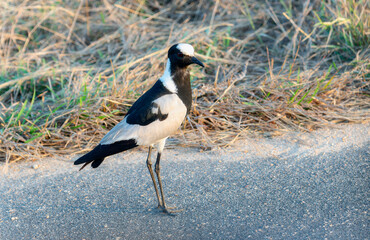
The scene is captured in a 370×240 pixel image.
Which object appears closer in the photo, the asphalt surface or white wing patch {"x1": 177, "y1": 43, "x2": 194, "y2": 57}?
the asphalt surface

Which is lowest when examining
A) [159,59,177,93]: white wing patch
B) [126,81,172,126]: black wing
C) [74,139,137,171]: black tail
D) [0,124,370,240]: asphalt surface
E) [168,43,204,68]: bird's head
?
[0,124,370,240]: asphalt surface

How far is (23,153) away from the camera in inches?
148

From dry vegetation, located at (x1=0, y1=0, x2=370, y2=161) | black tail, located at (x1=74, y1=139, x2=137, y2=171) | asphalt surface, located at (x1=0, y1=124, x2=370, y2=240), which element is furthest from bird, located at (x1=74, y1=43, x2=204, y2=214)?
dry vegetation, located at (x1=0, y1=0, x2=370, y2=161)

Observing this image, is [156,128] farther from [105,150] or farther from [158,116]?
[105,150]

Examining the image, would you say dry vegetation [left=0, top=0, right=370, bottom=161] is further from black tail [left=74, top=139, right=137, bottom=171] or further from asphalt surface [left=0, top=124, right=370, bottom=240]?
black tail [left=74, top=139, right=137, bottom=171]

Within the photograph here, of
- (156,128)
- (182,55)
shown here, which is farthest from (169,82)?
(156,128)

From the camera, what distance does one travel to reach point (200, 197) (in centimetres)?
319

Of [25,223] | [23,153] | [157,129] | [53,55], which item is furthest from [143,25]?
[25,223]

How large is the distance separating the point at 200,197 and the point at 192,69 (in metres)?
2.28

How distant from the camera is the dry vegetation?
412cm

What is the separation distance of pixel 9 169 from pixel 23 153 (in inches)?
7.2

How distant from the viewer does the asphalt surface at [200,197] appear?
2787 millimetres

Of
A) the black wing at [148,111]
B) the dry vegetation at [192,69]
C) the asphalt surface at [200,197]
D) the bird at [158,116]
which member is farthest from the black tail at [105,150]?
the dry vegetation at [192,69]

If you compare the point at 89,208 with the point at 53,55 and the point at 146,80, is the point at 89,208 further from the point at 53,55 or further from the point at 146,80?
the point at 53,55
